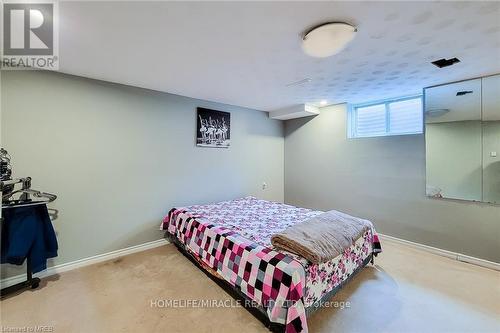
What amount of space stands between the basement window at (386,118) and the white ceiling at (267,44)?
16.3 inches

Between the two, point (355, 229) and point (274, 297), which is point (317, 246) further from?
point (355, 229)

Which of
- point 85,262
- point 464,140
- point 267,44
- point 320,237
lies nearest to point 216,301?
point 320,237

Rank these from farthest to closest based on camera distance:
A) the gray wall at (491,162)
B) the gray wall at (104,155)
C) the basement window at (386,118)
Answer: the basement window at (386,118) < the gray wall at (491,162) < the gray wall at (104,155)

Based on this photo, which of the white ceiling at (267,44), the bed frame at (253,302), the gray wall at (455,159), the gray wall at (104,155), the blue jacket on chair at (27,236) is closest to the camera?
the white ceiling at (267,44)

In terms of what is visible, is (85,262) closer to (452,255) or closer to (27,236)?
(27,236)

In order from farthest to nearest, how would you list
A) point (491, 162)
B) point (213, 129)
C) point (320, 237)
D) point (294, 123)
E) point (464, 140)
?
point (294, 123), point (213, 129), point (464, 140), point (491, 162), point (320, 237)

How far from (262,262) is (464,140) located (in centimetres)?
298

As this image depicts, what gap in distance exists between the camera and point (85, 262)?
2559mm

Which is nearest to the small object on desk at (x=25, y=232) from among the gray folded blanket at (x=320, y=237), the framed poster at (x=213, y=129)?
the framed poster at (x=213, y=129)

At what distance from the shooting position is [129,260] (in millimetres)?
2699

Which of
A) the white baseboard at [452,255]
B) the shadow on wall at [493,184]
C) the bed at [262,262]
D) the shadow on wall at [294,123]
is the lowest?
the white baseboard at [452,255]

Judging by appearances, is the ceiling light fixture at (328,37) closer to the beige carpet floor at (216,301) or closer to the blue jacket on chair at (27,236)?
the beige carpet floor at (216,301)

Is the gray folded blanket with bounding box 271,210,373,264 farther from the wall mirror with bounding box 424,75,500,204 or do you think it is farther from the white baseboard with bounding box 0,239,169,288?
the white baseboard with bounding box 0,239,169,288

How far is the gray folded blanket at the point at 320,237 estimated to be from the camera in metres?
1.71
